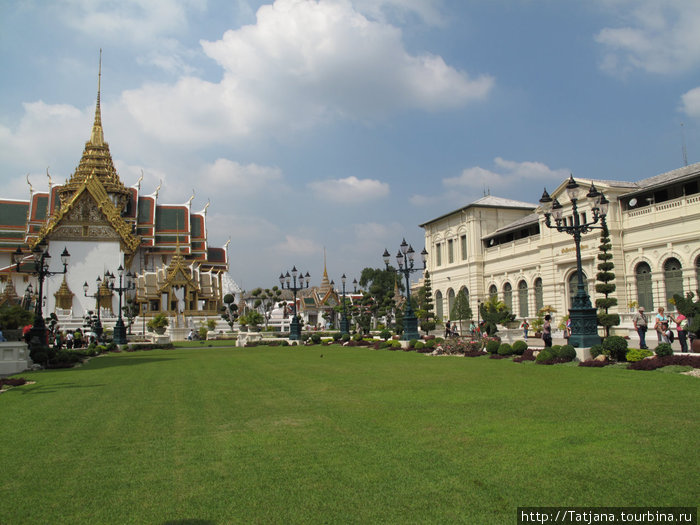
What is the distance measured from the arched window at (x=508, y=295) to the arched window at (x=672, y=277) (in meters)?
15.4

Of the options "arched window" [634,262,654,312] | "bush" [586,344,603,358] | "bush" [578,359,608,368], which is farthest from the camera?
"arched window" [634,262,654,312]

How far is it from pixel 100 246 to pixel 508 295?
149 ft

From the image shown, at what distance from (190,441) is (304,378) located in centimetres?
647

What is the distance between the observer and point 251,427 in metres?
7.01

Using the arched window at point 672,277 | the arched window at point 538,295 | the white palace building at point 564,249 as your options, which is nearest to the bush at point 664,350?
the white palace building at point 564,249

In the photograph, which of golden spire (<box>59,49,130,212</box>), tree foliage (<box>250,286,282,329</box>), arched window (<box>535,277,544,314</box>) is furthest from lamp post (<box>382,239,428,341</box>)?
golden spire (<box>59,49,130,212</box>)

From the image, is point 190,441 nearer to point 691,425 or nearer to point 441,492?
point 441,492

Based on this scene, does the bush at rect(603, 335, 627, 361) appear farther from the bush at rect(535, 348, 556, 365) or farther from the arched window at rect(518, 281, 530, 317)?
the arched window at rect(518, 281, 530, 317)

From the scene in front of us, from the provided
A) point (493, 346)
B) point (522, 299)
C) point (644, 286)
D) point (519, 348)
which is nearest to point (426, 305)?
point (522, 299)

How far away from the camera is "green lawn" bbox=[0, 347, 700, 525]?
4160mm

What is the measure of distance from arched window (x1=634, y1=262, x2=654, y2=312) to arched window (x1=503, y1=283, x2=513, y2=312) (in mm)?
13039

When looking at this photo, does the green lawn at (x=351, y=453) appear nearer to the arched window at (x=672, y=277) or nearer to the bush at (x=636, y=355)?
the bush at (x=636, y=355)

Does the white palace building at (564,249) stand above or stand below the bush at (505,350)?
above

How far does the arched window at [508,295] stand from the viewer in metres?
45.2
